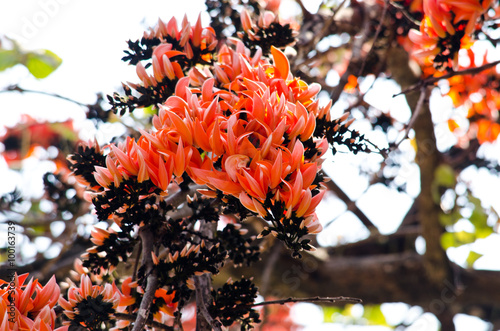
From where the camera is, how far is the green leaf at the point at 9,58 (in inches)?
65.4

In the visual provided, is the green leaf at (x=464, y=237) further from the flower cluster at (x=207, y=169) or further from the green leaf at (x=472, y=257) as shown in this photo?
the flower cluster at (x=207, y=169)

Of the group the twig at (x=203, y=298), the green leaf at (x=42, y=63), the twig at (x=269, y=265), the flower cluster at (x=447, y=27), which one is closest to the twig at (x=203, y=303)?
the twig at (x=203, y=298)

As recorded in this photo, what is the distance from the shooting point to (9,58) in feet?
5.49

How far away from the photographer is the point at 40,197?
252 centimetres

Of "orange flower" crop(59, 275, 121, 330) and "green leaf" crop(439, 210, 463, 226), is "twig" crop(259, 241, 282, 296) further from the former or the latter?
"orange flower" crop(59, 275, 121, 330)

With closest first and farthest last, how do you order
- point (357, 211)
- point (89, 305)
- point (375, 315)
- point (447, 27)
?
point (89, 305) < point (447, 27) < point (357, 211) < point (375, 315)

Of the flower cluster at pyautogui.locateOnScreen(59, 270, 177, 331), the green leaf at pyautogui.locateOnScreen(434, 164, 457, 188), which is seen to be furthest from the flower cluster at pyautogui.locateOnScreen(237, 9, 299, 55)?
the green leaf at pyautogui.locateOnScreen(434, 164, 457, 188)

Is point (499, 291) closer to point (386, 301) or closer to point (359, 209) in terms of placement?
point (386, 301)

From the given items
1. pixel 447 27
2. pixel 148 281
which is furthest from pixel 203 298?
pixel 447 27

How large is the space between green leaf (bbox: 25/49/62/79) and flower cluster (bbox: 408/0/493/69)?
1236 mm

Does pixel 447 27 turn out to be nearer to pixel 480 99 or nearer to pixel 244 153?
pixel 244 153

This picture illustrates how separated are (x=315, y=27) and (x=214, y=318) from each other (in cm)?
155

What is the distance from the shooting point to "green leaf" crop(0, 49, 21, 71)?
166cm

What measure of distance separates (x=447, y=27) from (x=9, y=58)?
58.5 inches
